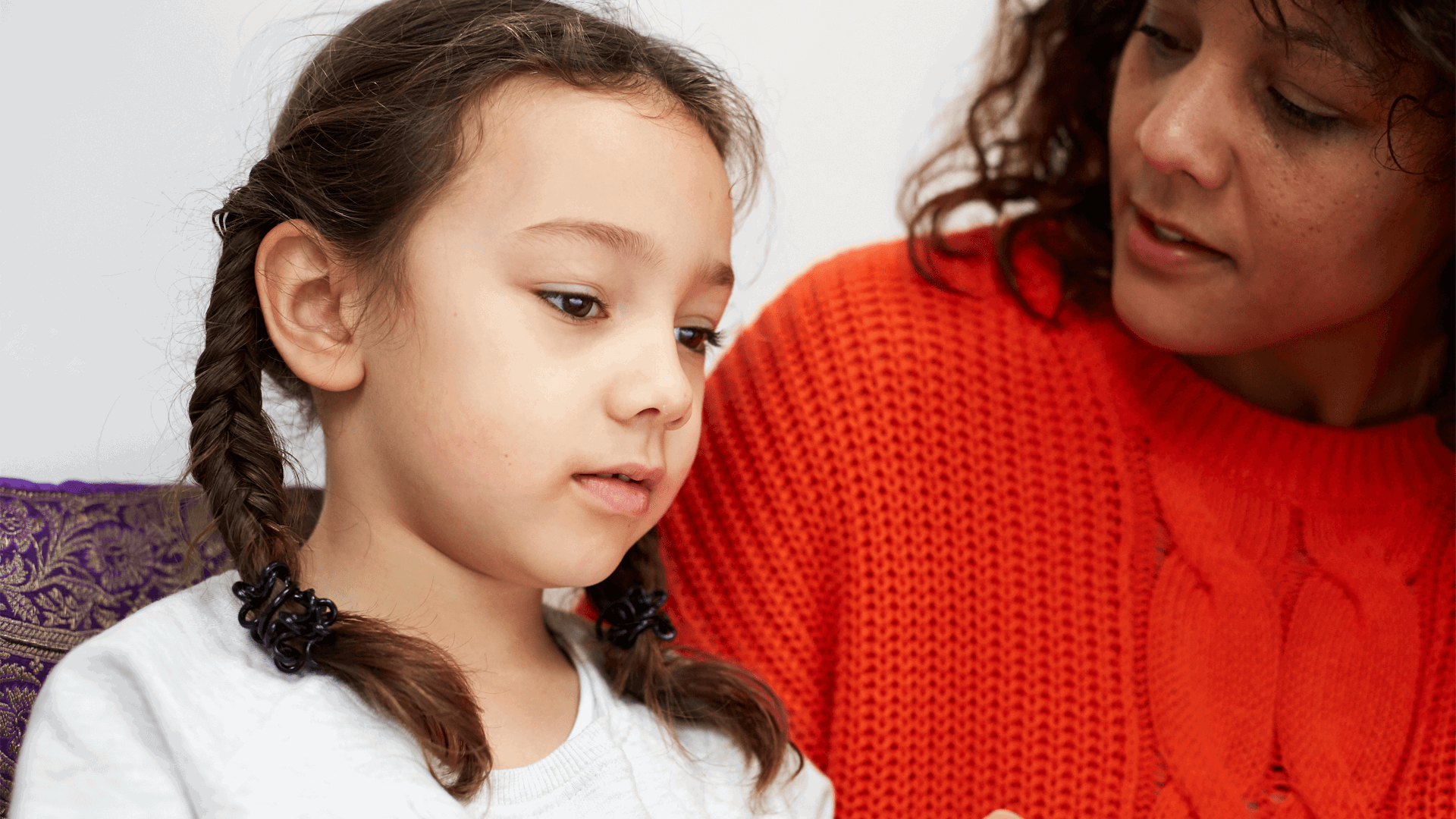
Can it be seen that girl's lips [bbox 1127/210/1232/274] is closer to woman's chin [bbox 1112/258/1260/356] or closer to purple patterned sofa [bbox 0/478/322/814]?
woman's chin [bbox 1112/258/1260/356]

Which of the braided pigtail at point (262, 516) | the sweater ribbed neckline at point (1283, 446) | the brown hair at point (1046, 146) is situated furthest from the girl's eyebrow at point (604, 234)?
the sweater ribbed neckline at point (1283, 446)

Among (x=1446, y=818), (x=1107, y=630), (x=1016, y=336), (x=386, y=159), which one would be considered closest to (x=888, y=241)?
(x=1016, y=336)

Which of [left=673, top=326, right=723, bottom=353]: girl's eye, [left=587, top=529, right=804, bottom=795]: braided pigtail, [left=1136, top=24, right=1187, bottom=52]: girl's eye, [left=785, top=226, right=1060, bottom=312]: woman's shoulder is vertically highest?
[left=1136, top=24, right=1187, bottom=52]: girl's eye

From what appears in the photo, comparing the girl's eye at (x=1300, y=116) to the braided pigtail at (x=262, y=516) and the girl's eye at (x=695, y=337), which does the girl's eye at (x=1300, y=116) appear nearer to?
the girl's eye at (x=695, y=337)

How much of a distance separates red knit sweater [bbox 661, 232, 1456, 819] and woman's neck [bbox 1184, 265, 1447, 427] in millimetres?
38

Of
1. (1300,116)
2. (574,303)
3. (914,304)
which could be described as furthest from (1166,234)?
(574,303)

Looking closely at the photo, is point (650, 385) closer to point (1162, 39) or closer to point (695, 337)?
point (695, 337)

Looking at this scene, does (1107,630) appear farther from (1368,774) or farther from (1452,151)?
(1452,151)

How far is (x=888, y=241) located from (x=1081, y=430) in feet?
1.00

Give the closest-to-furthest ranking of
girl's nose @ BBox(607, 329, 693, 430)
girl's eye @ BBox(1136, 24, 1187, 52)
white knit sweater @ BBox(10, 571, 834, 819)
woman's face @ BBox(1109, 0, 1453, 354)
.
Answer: white knit sweater @ BBox(10, 571, 834, 819) → girl's nose @ BBox(607, 329, 693, 430) → woman's face @ BBox(1109, 0, 1453, 354) → girl's eye @ BBox(1136, 24, 1187, 52)

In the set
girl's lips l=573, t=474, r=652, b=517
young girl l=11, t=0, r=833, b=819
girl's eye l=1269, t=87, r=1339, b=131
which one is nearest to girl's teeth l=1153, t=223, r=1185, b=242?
girl's eye l=1269, t=87, r=1339, b=131


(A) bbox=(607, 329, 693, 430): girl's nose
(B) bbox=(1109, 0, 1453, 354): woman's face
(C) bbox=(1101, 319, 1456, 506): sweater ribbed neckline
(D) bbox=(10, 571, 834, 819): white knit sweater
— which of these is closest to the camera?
(D) bbox=(10, 571, 834, 819): white knit sweater

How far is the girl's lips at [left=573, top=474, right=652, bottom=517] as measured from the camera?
36.4 inches

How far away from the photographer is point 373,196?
3.08ft
